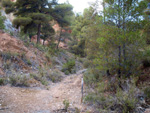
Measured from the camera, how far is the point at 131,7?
5562mm

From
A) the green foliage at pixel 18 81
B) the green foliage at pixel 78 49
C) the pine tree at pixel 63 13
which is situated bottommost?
the green foliage at pixel 18 81

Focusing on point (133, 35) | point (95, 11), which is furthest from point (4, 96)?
point (95, 11)

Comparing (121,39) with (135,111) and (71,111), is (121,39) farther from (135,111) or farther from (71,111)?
(71,111)

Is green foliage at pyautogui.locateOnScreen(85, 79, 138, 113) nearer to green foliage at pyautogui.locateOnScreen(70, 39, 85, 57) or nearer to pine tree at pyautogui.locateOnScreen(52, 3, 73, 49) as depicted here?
pine tree at pyautogui.locateOnScreen(52, 3, 73, 49)

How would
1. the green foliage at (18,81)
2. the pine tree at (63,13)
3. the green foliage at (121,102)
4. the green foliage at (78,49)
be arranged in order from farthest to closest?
the green foliage at (78,49) < the pine tree at (63,13) < the green foliage at (18,81) < the green foliage at (121,102)

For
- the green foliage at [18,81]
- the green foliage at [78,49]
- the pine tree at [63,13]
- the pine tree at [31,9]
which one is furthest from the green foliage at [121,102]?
the green foliage at [78,49]

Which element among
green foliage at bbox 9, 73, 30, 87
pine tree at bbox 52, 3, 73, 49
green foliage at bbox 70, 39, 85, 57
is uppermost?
pine tree at bbox 52, 3, 73, 49

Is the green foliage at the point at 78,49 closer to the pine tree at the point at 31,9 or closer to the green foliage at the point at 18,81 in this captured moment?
the pine tree at the point at 31,9

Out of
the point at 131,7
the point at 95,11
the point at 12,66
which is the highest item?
the point at 95,11

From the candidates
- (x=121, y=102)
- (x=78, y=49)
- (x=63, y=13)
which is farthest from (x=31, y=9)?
(x=121, y=102)

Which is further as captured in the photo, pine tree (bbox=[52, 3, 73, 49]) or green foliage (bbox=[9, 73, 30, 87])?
pine tree (bbox=[52, 3, 73, 49])

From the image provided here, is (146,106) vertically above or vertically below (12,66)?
below

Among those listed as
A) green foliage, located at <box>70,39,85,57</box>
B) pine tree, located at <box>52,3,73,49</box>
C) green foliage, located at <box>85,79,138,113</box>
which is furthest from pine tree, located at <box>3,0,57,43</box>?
green foliage, located at <box>85,79,138,113</box>

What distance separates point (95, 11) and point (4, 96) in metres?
8.23
